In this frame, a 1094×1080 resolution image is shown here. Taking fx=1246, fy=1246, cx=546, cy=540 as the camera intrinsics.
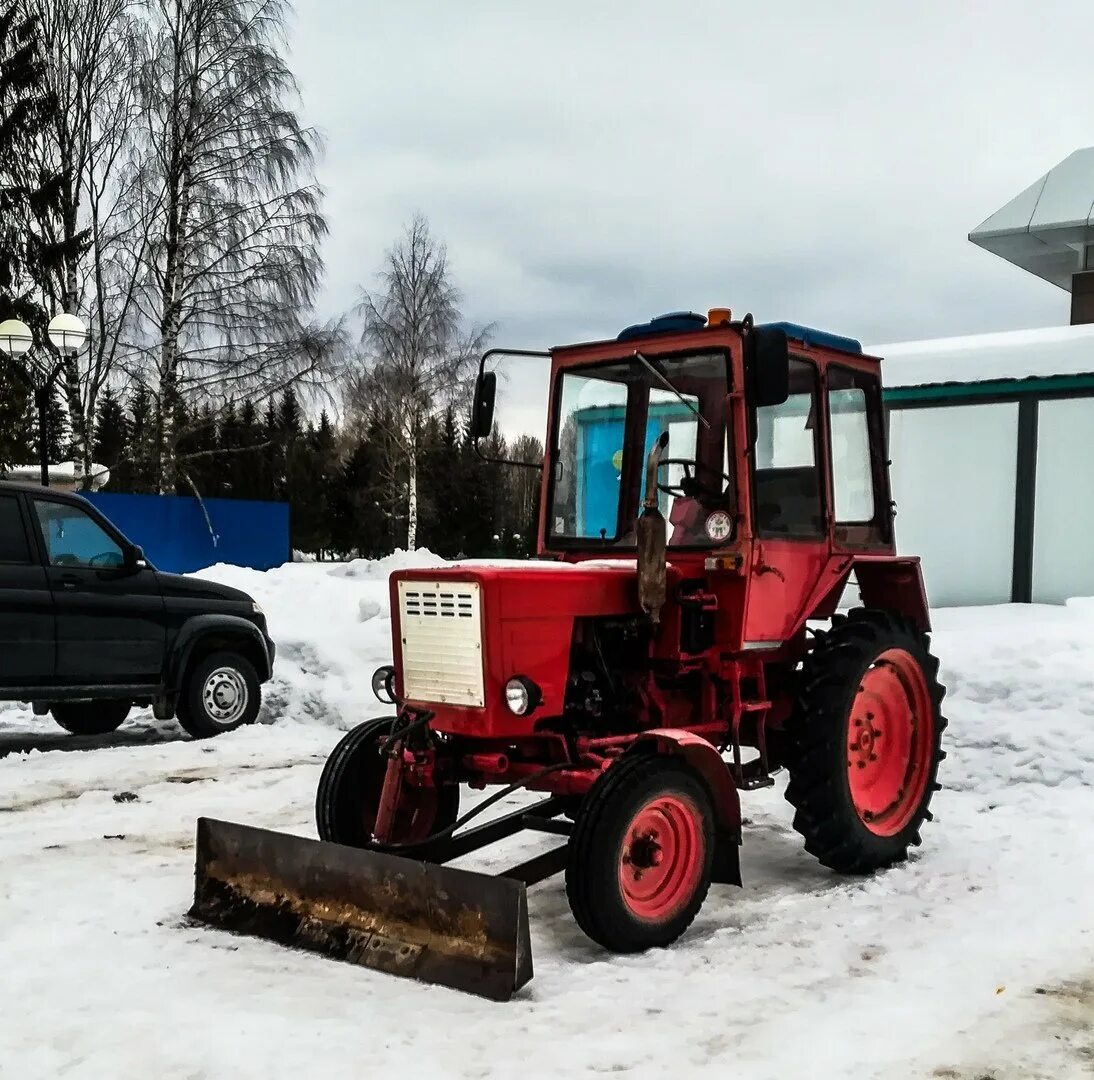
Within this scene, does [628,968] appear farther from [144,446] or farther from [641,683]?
[144,446]

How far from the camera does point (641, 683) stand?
5145 mm

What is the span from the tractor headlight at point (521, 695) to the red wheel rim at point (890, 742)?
5.92 feet

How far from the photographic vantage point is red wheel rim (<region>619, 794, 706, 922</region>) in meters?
4.47

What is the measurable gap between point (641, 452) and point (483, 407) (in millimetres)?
732

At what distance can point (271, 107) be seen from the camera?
22.0 m

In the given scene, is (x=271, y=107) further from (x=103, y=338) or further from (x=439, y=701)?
(x=439, y=701)

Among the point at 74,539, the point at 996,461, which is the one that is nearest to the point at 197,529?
the point at 74,539

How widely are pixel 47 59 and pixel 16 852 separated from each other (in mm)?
20303

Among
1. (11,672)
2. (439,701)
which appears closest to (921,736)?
(439,701)

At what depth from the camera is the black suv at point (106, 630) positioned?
820cm

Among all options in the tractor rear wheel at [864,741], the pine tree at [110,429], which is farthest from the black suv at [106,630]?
the pine tree at [110,429]

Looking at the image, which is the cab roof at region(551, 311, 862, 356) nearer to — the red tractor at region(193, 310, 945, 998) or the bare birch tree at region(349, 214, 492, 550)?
the red tractor at region(193, 310, 945, 998)

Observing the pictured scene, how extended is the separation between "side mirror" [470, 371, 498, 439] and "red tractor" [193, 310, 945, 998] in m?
0.02

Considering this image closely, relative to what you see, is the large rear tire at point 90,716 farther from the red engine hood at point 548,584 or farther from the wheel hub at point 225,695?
the red engine hood at point 548,584
